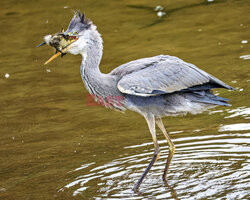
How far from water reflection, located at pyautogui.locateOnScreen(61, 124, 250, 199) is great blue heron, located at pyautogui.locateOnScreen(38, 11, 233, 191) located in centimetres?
21

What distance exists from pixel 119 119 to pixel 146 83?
91.1 inches

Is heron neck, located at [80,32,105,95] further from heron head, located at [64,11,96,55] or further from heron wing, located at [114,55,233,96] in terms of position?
heron wing, located at [114,55,233,96]

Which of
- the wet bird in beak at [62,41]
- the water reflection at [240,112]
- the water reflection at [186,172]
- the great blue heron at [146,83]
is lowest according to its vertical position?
the water reflection at [186,172]

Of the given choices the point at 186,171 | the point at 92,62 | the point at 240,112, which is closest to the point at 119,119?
the point at 240,112

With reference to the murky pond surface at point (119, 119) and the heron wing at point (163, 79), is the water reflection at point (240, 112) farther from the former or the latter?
the heron wing at point (163, 79)

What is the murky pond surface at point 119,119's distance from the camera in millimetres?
6398

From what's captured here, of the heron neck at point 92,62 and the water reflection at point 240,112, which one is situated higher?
the heron neck at point 92,62

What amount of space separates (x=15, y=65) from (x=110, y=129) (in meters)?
4.21

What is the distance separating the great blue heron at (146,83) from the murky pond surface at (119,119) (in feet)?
1.46

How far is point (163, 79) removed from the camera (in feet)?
21.0

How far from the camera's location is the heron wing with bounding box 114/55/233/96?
630 cm

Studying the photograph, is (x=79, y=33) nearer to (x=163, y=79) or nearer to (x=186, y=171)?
(x=163, y=79)

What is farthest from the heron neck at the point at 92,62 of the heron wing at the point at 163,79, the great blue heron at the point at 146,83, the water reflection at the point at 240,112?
the water reflection at the point at 240,112

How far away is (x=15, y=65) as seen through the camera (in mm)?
11648
